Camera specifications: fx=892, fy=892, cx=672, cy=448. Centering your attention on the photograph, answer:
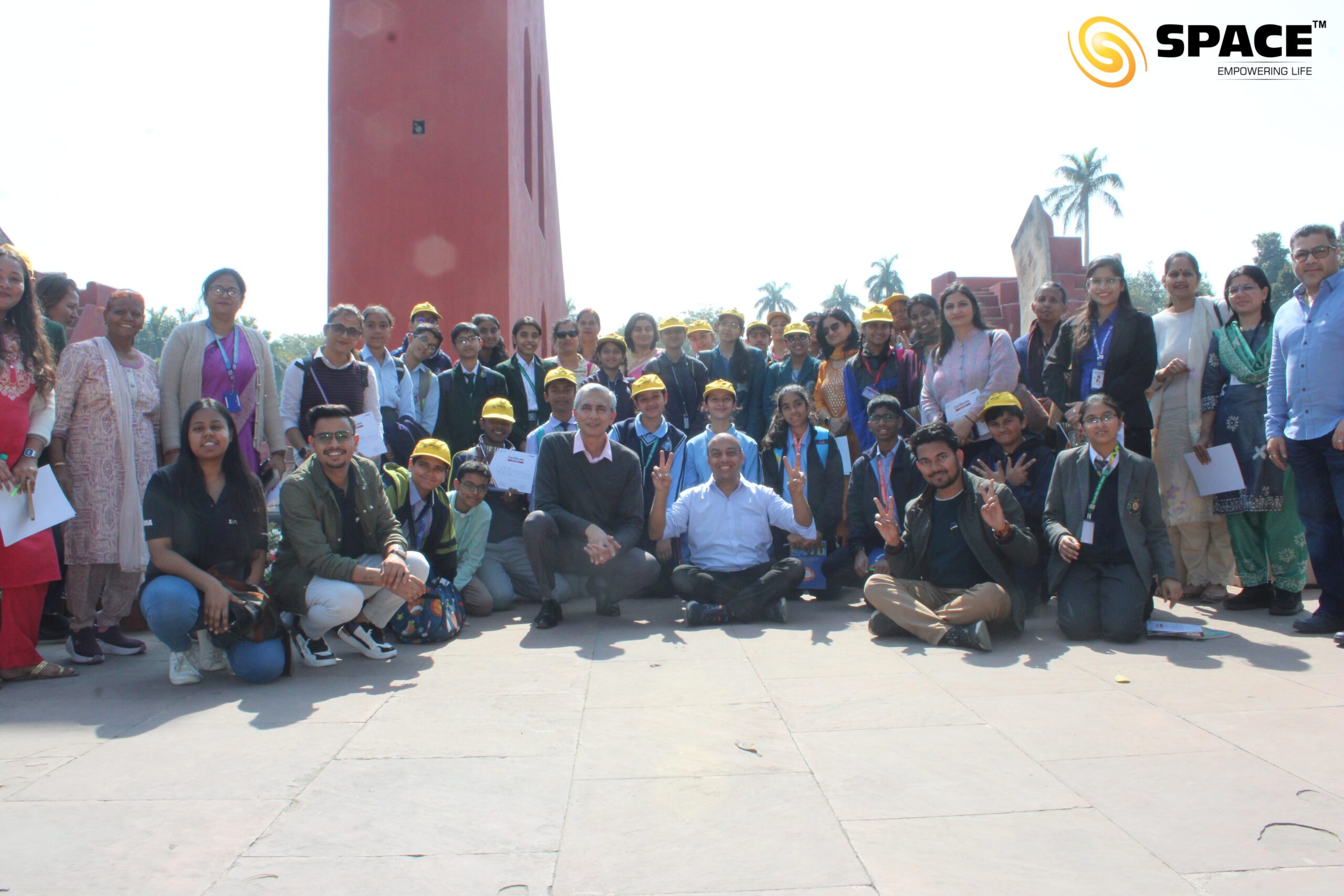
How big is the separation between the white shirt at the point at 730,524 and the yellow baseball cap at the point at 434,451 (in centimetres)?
142


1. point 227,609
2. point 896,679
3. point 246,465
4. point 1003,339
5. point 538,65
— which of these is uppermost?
point 538,65

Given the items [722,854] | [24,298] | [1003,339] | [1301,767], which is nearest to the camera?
[722,854]

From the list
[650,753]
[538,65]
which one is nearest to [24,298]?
[650,753]

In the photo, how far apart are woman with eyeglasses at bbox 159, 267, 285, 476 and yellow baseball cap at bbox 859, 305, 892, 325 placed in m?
3.98

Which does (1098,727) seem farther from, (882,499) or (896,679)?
(882,499)

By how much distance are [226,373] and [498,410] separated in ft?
6.06

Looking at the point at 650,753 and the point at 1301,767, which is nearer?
A: the point at 1301,767

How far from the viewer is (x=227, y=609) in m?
3.96

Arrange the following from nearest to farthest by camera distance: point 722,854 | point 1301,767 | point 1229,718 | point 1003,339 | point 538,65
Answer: point 722,854
point 1301,767
point 1229,718
point 1003,339
point 538,65

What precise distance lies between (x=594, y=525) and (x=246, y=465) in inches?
75.0

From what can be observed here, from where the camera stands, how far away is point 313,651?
172 inches

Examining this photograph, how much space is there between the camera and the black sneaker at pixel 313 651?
4359mm

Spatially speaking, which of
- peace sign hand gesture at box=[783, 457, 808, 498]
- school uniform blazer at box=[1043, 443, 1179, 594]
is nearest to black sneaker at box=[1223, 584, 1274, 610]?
school uniform blazer at box=[1043, 443, 1179, 594]

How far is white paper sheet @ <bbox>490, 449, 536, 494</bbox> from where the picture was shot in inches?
240
